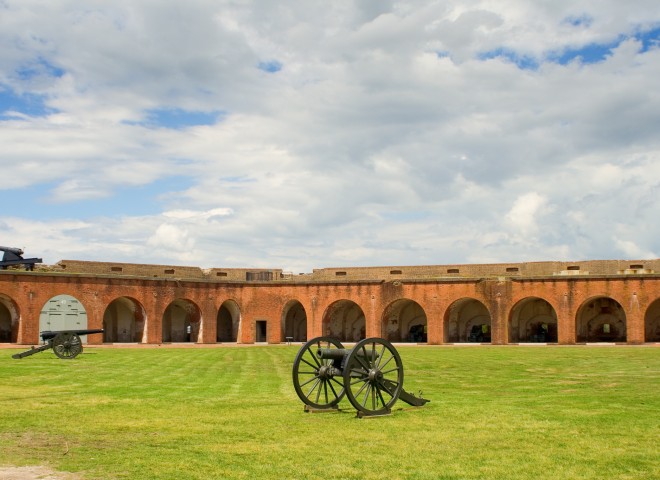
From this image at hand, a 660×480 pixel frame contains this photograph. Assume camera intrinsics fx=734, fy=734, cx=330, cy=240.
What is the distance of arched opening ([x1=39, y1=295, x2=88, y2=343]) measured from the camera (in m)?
32.2

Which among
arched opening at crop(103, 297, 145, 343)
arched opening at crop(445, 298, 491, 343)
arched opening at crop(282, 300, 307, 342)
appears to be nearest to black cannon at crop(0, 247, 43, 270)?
arched opening at crop(103, 297, 145, 343)

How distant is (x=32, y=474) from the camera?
22.7 feet

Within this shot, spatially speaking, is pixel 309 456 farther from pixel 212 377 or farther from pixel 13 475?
pixel 212 377

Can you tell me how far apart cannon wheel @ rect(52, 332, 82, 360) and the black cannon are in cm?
1200

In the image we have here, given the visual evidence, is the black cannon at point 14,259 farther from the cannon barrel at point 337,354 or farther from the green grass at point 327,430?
the cannon barrel at point 337,354

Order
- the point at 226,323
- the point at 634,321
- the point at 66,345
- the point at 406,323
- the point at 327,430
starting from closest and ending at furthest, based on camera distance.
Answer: the point at 327,430, the point at 66,345, the point at 634,321, the point at 406,323, the point at 226,323

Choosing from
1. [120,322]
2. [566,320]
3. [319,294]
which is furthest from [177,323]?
[566,320]

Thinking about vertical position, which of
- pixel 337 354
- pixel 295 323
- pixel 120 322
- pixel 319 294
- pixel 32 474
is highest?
pixel 319 294

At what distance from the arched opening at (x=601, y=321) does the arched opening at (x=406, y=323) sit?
8.08 meters

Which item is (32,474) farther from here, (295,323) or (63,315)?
(295,323)

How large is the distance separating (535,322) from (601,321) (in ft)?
10.6

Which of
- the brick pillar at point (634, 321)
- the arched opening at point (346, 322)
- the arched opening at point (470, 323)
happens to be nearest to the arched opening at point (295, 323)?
the arched opening at point (346, 322)

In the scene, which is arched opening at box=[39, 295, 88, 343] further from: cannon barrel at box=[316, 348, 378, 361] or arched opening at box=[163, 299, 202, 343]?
cannon barrel at box=[316, 348, 378, 361]

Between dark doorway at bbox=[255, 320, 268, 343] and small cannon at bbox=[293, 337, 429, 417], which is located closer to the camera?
small cannon at bbox=[293, 337, 429, 417]
